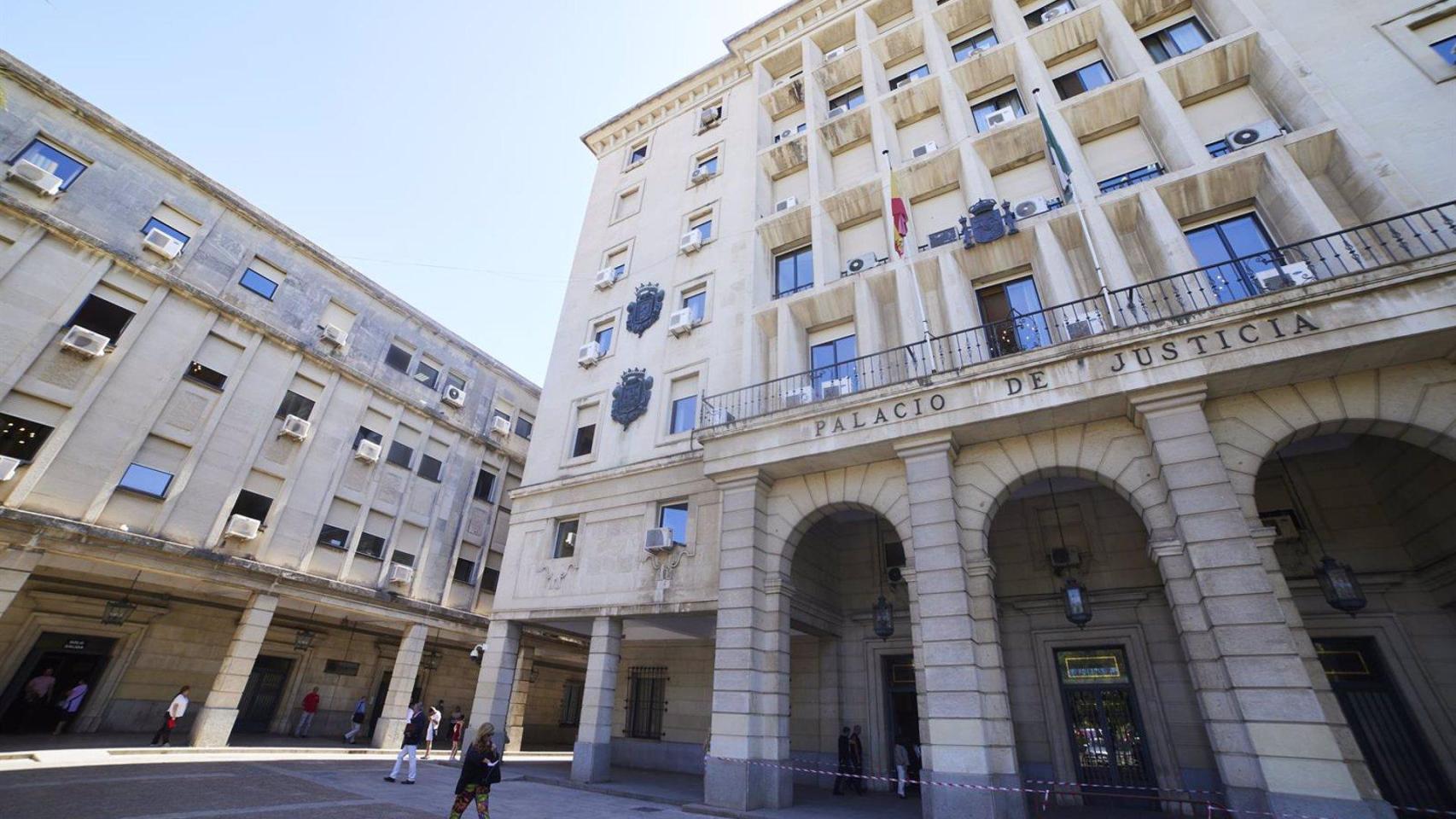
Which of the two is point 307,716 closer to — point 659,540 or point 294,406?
point 294,406

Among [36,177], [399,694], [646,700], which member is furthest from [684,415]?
[36,177]

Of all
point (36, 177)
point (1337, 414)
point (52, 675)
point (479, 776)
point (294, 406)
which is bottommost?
point (479, 776)

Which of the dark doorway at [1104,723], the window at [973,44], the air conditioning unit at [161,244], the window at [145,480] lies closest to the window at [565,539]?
the window at [145,480]

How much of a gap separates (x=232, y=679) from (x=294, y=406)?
9412 mm

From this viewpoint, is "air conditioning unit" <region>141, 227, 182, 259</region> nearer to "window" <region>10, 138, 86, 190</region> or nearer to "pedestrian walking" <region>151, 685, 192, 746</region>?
"window" <region>10, 138, 86, 190</region>

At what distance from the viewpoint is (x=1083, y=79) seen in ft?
53.1

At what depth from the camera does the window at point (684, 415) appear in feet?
56.4

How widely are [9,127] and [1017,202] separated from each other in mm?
28944

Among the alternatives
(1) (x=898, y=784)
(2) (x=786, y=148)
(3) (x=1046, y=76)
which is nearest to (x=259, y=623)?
(1) (x=898, y=784)

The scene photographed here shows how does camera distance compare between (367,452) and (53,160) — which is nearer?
(53,160)

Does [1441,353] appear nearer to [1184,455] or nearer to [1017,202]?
[1184,455]

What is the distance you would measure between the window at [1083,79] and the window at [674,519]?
1531 centimetres

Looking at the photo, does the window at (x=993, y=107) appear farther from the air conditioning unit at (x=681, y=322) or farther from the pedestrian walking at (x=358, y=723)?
the pedestrian walking at (x=358, y=723)

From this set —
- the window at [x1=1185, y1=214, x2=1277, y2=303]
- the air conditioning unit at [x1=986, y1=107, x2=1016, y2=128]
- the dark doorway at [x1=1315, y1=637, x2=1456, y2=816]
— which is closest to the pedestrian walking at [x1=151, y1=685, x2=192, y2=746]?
the dark doorway at [x1=1315, y1=637, x2=1456, y2=816]
